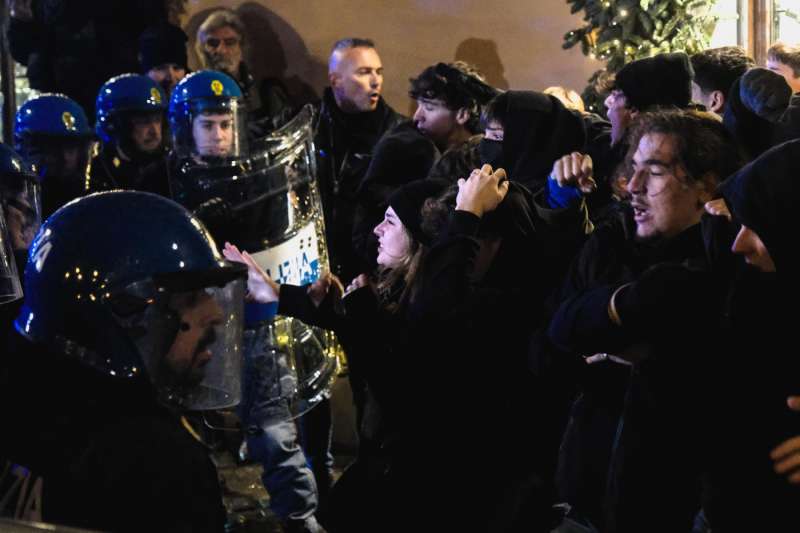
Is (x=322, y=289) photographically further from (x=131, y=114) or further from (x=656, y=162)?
(x=131, y=114)

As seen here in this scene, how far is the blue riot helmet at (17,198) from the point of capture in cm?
444

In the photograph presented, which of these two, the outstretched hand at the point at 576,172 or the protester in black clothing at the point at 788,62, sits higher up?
the protester in black clothing at the point at 788,62

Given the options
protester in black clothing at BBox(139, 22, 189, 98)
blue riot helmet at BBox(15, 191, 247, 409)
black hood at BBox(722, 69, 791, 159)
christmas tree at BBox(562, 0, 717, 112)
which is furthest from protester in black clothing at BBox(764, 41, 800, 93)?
protester in black clothing at BBox(139, 22, 189, 98)

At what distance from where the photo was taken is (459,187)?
4.07m

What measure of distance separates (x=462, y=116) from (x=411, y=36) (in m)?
3.43

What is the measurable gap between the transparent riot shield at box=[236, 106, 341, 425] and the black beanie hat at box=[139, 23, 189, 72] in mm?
3407

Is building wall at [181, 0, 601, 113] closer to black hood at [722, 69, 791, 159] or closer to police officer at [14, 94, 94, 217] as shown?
police officer at [14, 94, 94, 217]

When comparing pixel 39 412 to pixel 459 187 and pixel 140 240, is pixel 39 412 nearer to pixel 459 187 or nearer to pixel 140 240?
pixel 140 240

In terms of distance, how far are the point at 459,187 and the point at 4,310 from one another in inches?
58.9

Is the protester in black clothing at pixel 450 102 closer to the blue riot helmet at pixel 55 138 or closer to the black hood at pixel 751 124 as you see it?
the black hood at pixel 751 124

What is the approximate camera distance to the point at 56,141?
638 centimetres

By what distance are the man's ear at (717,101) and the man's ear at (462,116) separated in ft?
3.86

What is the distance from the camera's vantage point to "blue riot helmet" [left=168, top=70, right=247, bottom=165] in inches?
233

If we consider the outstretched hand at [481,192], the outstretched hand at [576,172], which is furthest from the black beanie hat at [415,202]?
the outstretched hand at [576,172]
